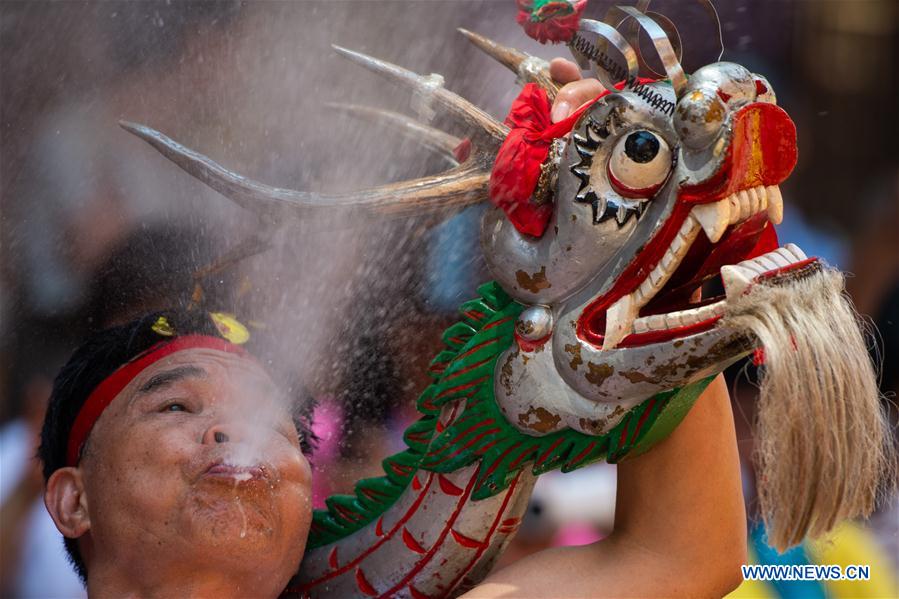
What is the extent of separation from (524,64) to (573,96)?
0.15m

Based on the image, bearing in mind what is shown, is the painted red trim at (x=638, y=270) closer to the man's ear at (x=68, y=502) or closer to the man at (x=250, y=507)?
the man at (x=250, y=507)

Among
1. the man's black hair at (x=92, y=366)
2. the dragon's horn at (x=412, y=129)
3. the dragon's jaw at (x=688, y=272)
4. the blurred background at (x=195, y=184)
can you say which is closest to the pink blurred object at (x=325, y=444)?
the blurred background at (x=195, y=184)

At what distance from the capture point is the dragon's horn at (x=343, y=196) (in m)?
1.41

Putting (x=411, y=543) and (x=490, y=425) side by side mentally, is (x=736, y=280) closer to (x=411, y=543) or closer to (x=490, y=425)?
(x=490, y=425)

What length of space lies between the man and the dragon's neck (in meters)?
0.07

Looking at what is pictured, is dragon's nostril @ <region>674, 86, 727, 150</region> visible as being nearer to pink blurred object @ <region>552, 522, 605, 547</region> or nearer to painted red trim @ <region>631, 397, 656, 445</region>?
painted red trim @ <region>631, 397, 656, 445</region>

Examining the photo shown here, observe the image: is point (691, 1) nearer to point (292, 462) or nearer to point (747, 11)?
point (747, 11)

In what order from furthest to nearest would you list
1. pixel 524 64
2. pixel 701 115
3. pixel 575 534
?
pixel 575 534 → pixel 524 64 → pixel 701 115

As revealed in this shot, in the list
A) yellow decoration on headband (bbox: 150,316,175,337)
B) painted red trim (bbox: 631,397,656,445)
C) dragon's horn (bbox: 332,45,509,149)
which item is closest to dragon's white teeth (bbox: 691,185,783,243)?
painted red trim (bbox: 631,397,656,445)

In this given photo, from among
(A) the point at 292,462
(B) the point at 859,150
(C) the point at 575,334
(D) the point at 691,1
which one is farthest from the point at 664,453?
(B) the point at 859,150

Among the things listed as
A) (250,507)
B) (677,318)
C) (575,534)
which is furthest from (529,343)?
(575,534)

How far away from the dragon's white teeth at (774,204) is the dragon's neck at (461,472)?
0.74 feet

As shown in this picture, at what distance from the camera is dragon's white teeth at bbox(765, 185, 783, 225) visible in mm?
1250

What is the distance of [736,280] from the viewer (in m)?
1.21
